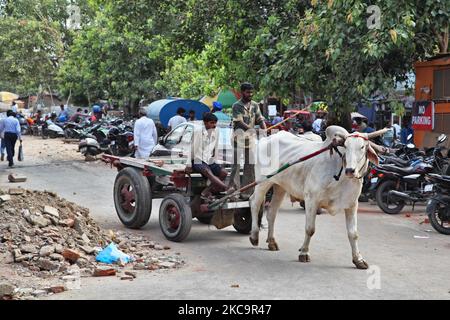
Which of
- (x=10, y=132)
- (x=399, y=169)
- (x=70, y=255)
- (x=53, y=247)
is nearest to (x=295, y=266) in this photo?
(x=70, y=255)

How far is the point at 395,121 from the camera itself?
78.6 ft

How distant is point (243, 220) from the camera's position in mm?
10164

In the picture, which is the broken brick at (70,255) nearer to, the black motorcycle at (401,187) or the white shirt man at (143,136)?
the black motorcycle at (401,187)

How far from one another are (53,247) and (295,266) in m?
2.99

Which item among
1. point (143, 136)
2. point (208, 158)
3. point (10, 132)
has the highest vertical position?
point (10, 132)

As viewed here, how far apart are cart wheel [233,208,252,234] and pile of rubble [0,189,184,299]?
4.84 feet

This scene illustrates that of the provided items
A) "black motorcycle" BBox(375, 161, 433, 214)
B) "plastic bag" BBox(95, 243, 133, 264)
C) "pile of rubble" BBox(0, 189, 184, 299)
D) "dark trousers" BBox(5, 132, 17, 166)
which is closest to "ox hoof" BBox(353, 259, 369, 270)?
"pile of rubble" BBox(0, 189, 184, 299)

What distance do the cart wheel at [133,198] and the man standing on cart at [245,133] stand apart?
1499 millimetres

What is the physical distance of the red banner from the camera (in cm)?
1508

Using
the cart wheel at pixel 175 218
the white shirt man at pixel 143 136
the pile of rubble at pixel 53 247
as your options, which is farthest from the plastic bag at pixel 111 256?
the white shirt man at pixel 143 136

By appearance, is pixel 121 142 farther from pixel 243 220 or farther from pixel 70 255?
pixel 70 255

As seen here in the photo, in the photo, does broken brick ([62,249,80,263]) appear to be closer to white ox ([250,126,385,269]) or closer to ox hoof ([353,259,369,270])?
white ox ([250,126,385,269])

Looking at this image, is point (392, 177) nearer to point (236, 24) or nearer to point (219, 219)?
point (219, 219)
